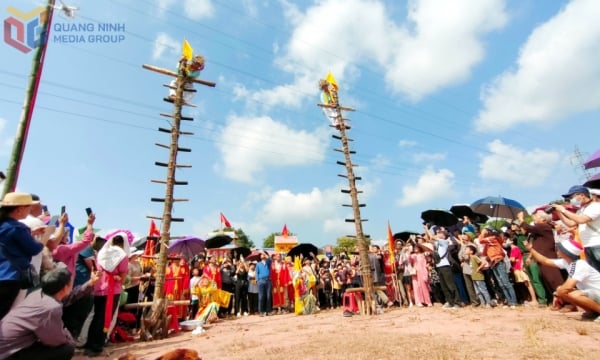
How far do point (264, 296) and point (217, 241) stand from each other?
9.02 metres

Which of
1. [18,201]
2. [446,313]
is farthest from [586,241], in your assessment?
[18,201]

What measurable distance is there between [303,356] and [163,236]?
5.30 metres

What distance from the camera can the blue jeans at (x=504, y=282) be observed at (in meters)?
8.59

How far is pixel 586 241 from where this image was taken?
5672mm

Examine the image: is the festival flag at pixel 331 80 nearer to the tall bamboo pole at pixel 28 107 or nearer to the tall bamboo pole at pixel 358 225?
the tall bamboo pole at pixel 358 225

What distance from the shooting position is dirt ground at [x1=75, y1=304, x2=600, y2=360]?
4.45 metres

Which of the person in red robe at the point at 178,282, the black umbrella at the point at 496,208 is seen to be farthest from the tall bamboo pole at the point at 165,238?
the black umbrella at the point at 496,208

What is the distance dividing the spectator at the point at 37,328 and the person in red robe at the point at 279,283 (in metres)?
9.81

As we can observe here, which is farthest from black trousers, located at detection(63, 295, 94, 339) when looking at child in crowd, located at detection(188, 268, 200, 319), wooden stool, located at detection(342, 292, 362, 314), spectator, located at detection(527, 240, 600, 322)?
spectator, located at detection(527, 240, 600, 322)

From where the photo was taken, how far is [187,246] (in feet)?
48.0

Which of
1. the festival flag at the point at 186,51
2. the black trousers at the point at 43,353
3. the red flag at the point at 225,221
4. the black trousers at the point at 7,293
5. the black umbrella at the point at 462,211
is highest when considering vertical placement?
the festival flag at the point at 186,51

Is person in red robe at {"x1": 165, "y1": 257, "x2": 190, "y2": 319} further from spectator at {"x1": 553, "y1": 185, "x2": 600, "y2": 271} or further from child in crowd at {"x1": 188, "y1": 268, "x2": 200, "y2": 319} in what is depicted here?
spectator at {"x1": 553, "y1": 185, "x2": 600, "y2": 271}

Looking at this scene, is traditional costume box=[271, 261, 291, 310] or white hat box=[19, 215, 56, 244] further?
traditional costume box=[271, 261, 291, 310]

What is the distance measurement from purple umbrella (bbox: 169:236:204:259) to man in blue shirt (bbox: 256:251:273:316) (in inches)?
155
